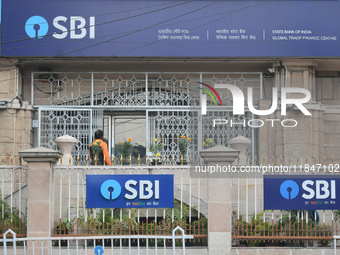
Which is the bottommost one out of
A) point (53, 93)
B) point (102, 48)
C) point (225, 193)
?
point (225, 193)

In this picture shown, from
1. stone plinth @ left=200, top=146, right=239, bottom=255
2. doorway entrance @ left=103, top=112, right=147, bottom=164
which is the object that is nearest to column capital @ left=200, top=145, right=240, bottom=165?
stone plinth @ left=200, top=146, right=239, bottom=255

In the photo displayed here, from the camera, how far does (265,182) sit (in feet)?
35.4

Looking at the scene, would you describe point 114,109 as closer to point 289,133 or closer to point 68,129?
point 68,129

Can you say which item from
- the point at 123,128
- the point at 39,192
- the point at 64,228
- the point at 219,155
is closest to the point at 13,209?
the point at 39,192

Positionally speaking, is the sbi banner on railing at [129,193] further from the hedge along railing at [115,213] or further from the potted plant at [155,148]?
the potted plant at [155,148]

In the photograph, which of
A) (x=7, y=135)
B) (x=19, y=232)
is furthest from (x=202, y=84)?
(x=19, y=232)

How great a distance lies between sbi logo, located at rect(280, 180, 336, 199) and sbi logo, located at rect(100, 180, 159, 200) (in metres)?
Answer: 2.41

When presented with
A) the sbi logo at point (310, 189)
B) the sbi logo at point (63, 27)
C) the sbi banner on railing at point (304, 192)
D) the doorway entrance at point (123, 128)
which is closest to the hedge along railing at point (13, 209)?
the sbi banner on railing at point (304, 192)

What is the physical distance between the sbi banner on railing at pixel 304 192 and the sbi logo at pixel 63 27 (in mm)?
7630

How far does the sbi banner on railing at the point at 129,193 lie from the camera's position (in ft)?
35.5

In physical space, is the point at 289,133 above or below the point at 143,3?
below

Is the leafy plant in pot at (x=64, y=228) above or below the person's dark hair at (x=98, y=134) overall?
below

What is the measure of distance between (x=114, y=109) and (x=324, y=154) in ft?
20.2

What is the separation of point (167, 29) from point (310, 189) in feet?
23.3
